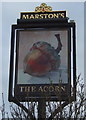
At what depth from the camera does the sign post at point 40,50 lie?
710 inches

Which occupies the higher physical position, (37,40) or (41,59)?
(37,40)

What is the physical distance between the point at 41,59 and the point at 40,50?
0.52 metres

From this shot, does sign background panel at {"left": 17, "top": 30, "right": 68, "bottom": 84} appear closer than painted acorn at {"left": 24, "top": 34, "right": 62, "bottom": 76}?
Yes

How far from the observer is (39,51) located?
19.0 metres

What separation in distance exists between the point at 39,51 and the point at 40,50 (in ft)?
0.26

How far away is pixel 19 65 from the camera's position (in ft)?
61.0

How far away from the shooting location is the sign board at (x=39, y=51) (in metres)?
18.0

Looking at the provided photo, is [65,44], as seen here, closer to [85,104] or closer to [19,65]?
[19,65]

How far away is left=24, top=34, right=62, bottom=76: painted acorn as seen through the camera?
18.5m

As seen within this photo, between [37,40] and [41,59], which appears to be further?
[37,40]

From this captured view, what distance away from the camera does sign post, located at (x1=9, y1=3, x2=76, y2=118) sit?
A: 1803cm

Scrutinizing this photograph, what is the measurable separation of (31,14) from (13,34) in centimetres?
148

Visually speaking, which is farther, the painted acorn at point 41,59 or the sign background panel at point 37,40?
the painted acorn at point 41,59

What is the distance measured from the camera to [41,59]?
18766 millimetres
